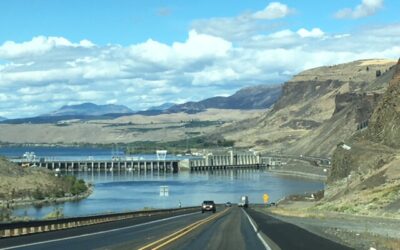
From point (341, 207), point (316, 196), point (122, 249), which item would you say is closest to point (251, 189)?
point (316, 196)

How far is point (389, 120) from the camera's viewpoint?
294ft

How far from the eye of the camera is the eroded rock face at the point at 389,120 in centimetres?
8700

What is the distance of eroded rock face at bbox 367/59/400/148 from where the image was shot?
87.0 meters

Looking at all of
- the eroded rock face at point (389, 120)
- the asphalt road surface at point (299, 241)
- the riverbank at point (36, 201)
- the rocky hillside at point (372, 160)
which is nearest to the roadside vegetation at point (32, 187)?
the riverbank at point (36, 201)

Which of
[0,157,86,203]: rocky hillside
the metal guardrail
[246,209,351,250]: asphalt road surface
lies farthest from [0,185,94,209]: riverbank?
[246,209,351,250]: asphalt road surface

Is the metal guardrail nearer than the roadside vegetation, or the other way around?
the metal guardrail

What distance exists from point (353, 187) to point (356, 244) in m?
44.4

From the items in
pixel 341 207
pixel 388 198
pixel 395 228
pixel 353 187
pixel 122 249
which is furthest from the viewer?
pixel 353 187

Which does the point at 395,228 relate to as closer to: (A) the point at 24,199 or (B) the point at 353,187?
(B) the point at 353,187

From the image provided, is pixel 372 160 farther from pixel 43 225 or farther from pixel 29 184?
pixel 29 184

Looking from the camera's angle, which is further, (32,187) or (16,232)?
(32,187)

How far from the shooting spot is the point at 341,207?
50.2 metres

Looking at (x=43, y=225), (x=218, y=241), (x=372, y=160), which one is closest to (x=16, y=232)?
(x=43, y=225)

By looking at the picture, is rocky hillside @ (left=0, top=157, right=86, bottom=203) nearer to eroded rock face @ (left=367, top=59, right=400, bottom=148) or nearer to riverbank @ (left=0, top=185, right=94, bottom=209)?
riverbank @ (left=0, top=185, right=94, bottom=209)
